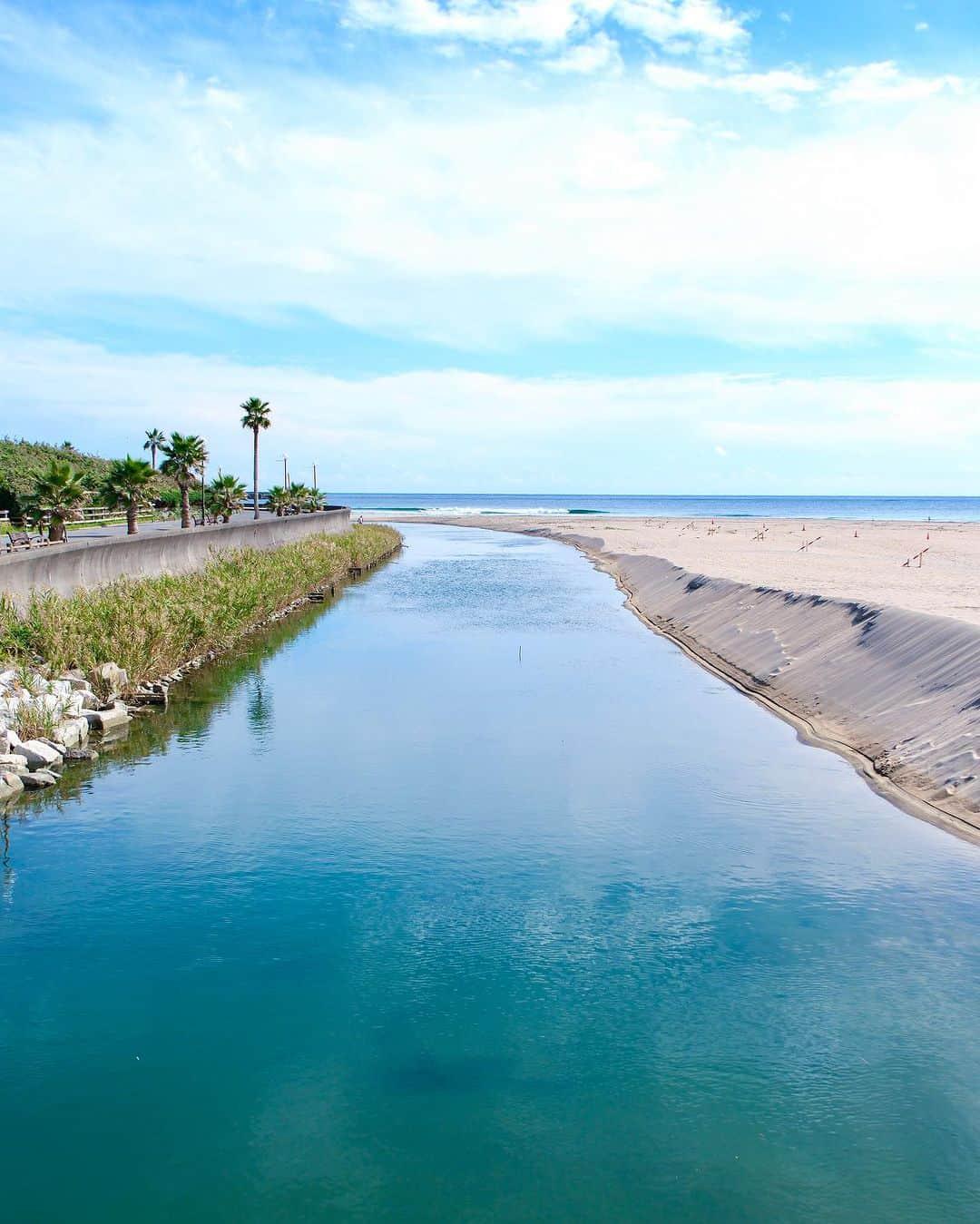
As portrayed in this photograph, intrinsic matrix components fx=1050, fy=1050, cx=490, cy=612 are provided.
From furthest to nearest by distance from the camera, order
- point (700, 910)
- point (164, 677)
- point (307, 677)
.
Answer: point (307, 677) < point (164, 677) < point (700, 910)

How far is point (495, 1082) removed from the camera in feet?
30.4

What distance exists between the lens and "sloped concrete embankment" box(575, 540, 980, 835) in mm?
17844

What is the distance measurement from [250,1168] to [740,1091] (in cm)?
419

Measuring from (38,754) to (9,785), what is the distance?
97 centimetres

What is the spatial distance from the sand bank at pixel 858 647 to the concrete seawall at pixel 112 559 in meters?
18.0

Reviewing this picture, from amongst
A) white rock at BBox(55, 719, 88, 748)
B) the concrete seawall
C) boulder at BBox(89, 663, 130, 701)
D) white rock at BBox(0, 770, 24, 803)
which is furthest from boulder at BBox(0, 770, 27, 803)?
the concrete seawall

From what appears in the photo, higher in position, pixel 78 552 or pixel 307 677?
pixel 78 552

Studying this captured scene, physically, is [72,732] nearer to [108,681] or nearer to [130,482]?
[108,681]

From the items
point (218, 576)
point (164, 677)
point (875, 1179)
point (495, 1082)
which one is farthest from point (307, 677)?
point (875, 1179)

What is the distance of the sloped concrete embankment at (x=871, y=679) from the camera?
17.8 meters

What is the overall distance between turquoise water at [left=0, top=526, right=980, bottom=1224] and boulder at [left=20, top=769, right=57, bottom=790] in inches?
22.2

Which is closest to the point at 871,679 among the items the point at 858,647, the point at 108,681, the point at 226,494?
the point at 858,647

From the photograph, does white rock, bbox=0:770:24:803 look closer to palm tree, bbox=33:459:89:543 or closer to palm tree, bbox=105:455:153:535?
palm tree, bbox=33:459:89:543

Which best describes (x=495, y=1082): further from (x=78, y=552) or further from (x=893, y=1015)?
(x=78, y=552)
